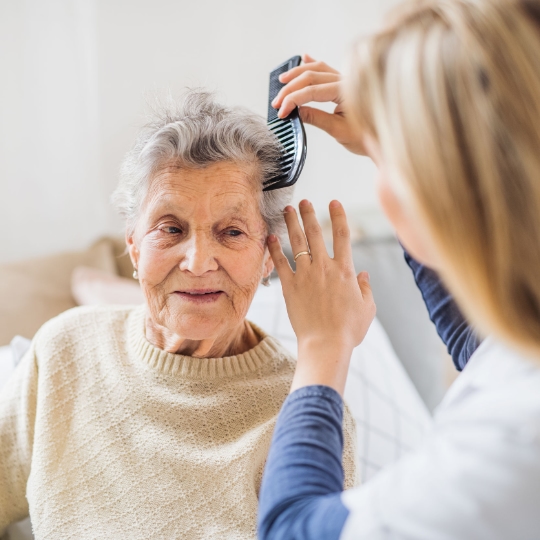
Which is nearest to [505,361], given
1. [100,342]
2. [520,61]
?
[520,61]

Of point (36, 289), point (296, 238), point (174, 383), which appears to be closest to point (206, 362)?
point (174, 383)

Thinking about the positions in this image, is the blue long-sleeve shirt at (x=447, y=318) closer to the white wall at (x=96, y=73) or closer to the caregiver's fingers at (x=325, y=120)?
the caregiver's fingers at (x=325, y=120)

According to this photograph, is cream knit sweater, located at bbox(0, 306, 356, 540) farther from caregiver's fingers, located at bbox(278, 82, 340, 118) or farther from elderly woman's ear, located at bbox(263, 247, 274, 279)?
caregiver's fingers, located at bbox(278, 82, 340, 118)

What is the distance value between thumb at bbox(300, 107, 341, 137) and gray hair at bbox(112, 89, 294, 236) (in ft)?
0.32

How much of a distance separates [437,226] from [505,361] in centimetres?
23

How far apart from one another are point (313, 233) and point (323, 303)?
15cm

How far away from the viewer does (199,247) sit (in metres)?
1.22

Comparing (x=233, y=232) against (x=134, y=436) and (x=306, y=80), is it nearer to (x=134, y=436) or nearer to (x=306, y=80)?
(x=306, y=80)

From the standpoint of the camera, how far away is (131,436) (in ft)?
4.24

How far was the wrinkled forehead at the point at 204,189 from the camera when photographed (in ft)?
4.03

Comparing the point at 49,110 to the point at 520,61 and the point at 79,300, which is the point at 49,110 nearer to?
the point at 79,300

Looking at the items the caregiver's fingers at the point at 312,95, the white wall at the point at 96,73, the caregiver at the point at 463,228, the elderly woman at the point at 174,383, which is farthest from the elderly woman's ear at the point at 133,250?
the white wall at the point at 96,73

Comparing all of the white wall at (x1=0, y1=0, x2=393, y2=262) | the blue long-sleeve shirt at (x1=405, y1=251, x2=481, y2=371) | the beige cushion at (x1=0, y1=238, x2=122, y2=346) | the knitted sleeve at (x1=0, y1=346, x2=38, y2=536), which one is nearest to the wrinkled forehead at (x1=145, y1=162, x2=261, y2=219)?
the blue long-sleeve shirt at (x1=405, y1=251, x2=481, y2=371)

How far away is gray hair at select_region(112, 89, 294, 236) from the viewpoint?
1.23 metres
